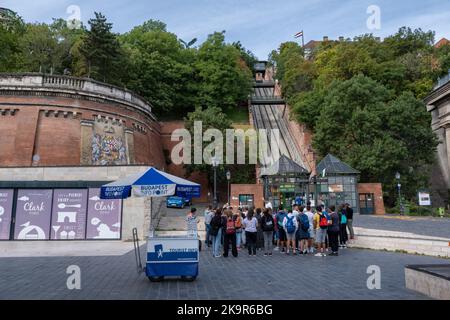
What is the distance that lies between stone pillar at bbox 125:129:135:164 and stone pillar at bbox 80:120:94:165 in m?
3.94

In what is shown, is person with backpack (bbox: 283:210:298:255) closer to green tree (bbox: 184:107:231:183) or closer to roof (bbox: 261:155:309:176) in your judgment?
roof (bbox: 261:155:309:176)

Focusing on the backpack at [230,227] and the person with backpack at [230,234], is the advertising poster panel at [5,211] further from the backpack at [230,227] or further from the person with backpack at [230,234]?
the backpack at [230,227]

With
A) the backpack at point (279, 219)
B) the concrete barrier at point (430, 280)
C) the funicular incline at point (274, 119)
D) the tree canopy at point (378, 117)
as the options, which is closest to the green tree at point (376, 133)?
the tree canopy at point (378, 117)

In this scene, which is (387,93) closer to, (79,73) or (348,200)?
(348,200)

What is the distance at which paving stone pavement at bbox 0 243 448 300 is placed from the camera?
7.39 meters

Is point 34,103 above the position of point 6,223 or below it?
above

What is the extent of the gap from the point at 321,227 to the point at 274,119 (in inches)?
2014

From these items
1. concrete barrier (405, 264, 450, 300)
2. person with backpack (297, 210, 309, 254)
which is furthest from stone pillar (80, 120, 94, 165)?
concrete barrier (405, 264, 450, 300)

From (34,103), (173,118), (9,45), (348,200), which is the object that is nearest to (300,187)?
(348,200)

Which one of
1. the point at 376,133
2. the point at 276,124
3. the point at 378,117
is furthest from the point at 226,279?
the point at 276,124

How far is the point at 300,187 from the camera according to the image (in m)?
28.1

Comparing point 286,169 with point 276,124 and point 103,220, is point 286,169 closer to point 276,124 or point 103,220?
point 103,220

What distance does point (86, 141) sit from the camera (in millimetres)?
31812
